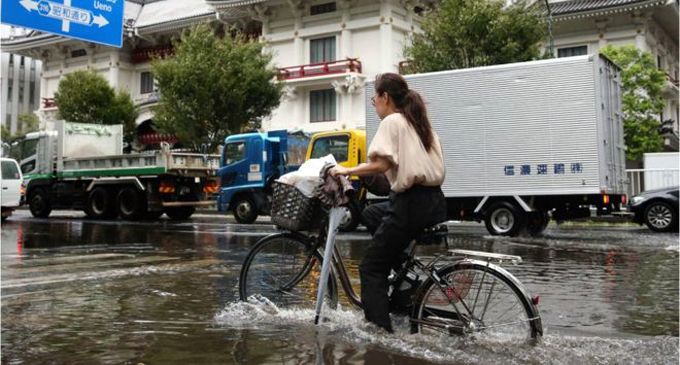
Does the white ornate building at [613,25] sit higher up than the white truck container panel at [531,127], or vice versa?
the white ornate building at [613,25]

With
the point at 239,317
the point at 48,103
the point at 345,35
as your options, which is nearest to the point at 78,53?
the point at 48,103

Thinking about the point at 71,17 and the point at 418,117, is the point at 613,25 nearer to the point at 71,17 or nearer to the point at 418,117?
the point at 71,17

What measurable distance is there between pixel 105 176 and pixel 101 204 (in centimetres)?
94

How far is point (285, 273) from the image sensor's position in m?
4.79

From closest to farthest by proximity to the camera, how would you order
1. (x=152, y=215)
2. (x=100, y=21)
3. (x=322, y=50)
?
1. (x=100, y=21)
2. (x=152, y=215)
3. (x=322, y=50)

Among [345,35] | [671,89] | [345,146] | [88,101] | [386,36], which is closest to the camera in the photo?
[345,146]

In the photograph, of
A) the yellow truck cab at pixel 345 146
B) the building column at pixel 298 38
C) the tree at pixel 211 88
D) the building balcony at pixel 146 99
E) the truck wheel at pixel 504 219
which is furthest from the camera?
the building balcony at pixel 146 99

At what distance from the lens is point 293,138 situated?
61.6 ft

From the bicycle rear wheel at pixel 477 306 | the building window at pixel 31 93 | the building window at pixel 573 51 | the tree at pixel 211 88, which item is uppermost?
the building window at pixel 31 93

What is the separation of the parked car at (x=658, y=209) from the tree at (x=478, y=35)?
278 inches

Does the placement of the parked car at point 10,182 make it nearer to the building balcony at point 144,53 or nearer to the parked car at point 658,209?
the parked car at point 658,209

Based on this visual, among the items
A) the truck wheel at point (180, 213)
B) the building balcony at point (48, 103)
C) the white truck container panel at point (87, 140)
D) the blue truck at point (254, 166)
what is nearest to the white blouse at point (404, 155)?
the blue truck at point (254, 166)

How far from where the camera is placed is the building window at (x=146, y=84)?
138ft

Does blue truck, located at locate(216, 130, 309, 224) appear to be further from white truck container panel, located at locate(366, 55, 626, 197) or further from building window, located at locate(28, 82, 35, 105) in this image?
Result: building window, located at locate(28, 82, 35, 105)
